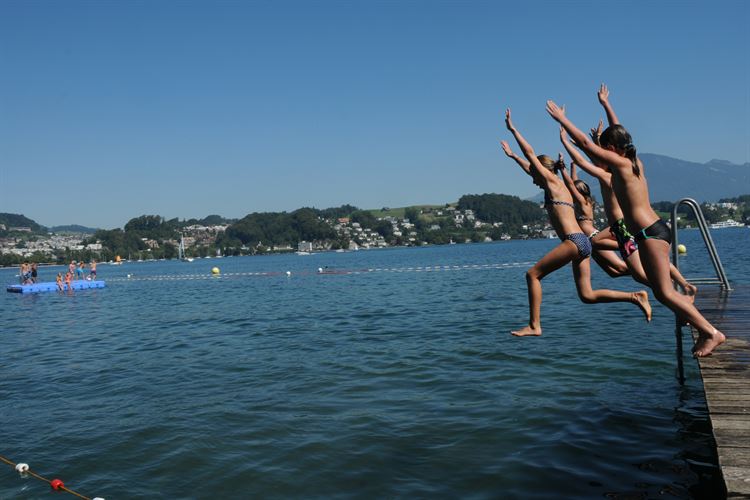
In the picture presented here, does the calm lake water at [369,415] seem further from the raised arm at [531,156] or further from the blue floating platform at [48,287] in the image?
the blue floating platform at [48,287]

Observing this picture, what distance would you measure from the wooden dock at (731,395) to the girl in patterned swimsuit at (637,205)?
0.78 m

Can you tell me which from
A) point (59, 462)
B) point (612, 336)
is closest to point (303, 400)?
point (59, 462)

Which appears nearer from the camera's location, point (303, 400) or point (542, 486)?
point (542, 486)

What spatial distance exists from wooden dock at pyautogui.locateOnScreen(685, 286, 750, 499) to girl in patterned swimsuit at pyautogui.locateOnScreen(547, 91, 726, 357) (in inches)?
30.6

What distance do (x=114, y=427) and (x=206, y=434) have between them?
6.38 feet

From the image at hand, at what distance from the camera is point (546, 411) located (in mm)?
9594

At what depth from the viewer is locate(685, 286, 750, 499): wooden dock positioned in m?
4.33

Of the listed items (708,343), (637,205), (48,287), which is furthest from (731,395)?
(48,287)

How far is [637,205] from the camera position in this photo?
621 centimetres

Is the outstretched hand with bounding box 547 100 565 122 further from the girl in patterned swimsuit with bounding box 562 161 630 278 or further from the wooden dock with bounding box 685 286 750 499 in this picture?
the wooden dock with bounding box 685 286 750 499

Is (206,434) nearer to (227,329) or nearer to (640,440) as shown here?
(640,440)

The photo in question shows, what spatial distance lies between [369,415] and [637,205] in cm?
561

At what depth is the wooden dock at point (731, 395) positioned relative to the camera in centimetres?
433

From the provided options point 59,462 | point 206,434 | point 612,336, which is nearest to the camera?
point 59,462
